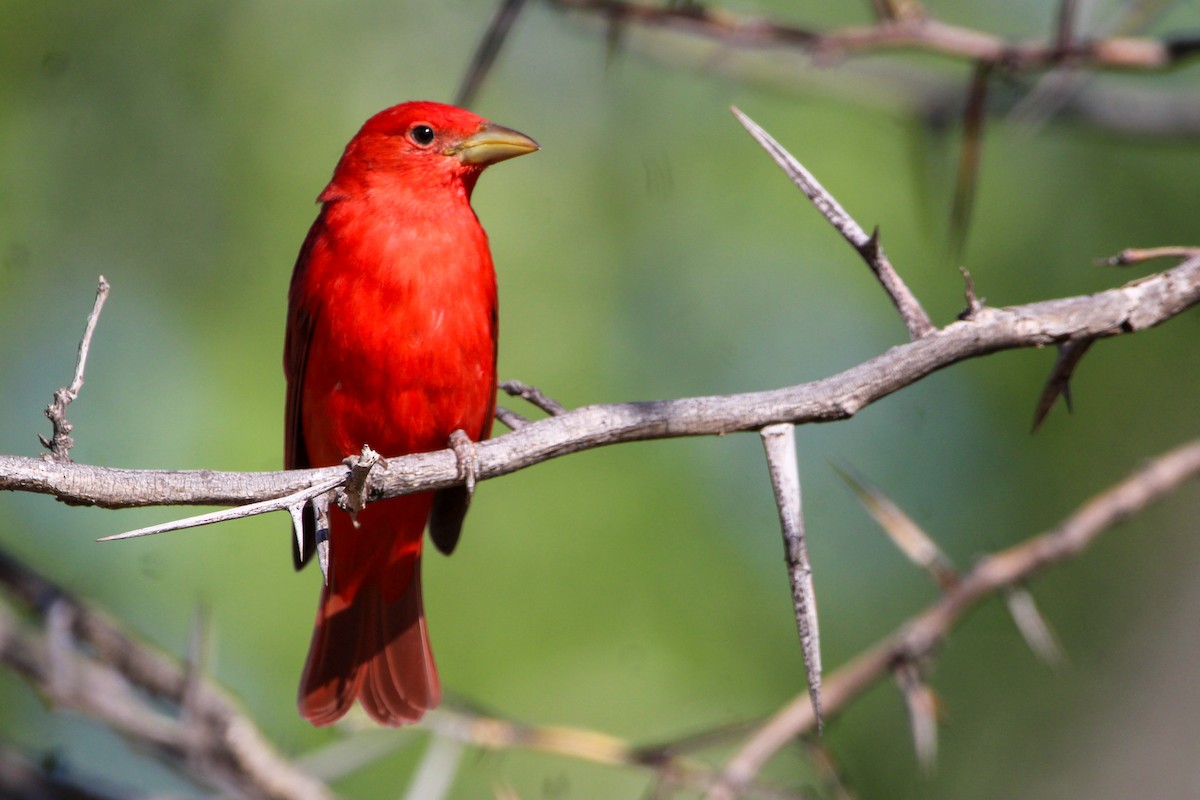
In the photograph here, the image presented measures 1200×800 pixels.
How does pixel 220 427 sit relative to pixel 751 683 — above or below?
above

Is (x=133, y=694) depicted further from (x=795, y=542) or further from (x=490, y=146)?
(x=795, y=542)

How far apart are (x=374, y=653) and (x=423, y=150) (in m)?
1.66

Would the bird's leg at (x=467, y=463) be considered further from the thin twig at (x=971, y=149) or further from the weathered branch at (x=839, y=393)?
the thin twig at (x=971, y=149)

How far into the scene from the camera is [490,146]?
4.16 m

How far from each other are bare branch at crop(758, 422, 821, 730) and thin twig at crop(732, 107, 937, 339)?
32 centimetres

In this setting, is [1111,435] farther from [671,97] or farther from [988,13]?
[671,97]

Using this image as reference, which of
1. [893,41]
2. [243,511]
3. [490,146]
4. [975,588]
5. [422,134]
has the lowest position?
[975,588]

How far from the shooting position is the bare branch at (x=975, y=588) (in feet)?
9.34

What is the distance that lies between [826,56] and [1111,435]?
4.24m

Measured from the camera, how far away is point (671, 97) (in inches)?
295

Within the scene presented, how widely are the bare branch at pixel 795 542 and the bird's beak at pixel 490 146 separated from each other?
7.05ft

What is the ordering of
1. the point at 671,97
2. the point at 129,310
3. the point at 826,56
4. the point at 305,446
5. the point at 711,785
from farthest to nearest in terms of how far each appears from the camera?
the point at 671,97
the point at 129,310
the point at 305,446
the point at 826,56
the point at 711,785

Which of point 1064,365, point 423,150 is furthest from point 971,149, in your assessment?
point 423,150

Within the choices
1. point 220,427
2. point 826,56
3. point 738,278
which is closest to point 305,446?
point 220,427
